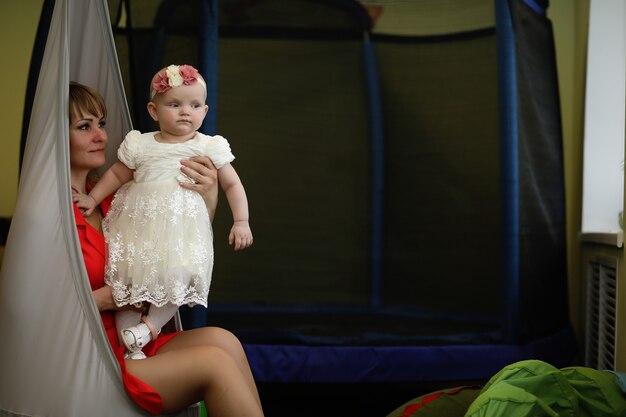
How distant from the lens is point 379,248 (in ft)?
8.73

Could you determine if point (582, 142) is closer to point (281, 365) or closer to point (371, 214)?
point (371, 214)

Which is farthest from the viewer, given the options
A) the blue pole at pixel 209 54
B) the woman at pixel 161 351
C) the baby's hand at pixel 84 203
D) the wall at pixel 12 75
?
the wall at pixel 12 75

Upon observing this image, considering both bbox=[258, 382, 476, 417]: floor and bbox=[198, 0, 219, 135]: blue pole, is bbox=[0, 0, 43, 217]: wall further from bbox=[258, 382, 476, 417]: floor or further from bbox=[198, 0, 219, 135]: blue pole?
bbox=[258, 382, 476, 417]: floor

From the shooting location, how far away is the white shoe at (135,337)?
1630mm

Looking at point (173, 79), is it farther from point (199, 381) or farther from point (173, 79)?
point (199, 381)

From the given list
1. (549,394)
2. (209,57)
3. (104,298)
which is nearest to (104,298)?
(104,298)

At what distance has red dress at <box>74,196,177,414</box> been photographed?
155 centimetres

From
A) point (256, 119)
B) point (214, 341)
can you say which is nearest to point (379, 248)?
point (256, 119)

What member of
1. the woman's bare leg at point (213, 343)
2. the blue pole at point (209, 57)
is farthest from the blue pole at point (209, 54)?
the woman's bare leg at point (213, 343)

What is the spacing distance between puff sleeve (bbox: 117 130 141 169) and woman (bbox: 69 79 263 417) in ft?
0.18

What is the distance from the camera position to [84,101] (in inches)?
67.8

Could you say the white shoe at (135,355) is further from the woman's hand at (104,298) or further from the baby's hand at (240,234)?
the baby's hand at (240,234)

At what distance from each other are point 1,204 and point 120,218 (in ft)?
6.24

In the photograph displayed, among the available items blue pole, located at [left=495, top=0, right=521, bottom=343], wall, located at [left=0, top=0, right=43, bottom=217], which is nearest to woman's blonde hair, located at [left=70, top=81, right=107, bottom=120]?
blue pole, located at [left=495, top=0, right=521, bottom=343]
